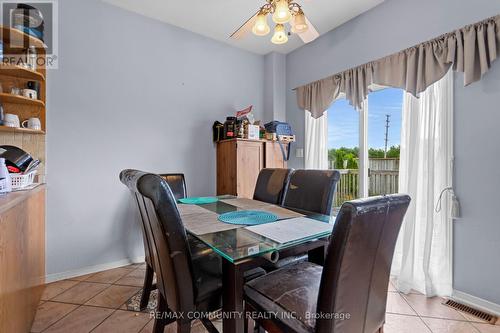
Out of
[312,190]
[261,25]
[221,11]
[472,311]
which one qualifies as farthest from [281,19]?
[472,311]

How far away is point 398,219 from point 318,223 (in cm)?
48

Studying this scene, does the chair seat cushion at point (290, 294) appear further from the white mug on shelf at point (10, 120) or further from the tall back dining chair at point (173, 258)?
the white mug on shelf at point (10, 120)

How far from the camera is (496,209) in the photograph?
171cm

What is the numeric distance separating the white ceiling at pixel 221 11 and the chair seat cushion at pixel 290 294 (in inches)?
94.4

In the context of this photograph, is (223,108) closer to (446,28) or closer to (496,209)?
(446,28)

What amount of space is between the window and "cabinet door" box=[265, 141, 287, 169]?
0.63m

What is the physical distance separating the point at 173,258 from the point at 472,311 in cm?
217

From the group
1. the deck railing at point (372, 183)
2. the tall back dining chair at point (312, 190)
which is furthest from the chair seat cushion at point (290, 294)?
the deck railing at point (372, 183)

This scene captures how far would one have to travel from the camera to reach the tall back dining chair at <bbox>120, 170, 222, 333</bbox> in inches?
38.4

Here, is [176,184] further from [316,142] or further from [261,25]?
[316,142]

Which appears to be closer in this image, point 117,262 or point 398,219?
point 398,219

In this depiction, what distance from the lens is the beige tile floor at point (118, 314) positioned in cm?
156

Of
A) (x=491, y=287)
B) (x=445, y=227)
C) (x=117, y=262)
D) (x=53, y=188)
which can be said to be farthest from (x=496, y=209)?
(x=53, y=188)

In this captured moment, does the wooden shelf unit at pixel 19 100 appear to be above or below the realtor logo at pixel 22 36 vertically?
below
